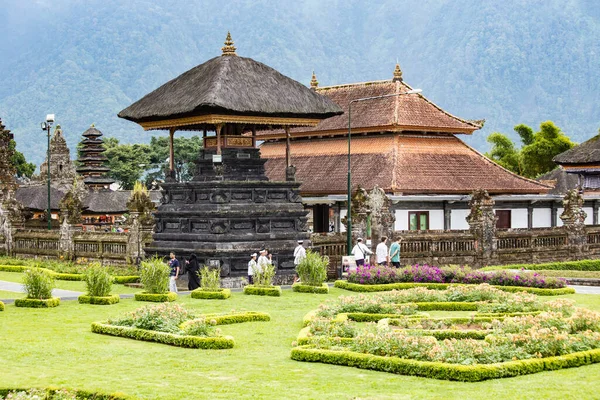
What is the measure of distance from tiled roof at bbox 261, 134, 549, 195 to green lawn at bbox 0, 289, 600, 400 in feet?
94.3

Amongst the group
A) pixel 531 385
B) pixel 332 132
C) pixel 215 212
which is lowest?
pixel 531 385

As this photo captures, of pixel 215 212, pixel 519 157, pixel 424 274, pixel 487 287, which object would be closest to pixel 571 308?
pixel 487 287

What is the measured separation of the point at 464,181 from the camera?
174 ft

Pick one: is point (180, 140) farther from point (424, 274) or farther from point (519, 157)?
point (424, 274)

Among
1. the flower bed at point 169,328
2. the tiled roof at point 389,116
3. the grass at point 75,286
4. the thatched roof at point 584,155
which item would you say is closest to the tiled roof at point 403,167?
the tiled roof at point 389,116

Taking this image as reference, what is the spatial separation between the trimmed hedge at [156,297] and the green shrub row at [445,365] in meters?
10.7

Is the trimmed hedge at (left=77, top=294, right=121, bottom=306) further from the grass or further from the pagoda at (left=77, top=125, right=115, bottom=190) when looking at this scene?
the pagoda at (left=77, top=125, right=115, bottom=190)

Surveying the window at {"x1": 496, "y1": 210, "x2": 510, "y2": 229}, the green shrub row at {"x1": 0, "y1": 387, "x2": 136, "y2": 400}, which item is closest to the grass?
the green shrub row at {"x1": 0, "y1": 387, "x2": 136, "y2": 400}

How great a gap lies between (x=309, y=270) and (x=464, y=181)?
22.7m

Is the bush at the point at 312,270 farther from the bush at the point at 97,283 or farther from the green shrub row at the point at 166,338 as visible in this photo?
the green shrub row at the point at 166,338

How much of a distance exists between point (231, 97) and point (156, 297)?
1101 centimetres

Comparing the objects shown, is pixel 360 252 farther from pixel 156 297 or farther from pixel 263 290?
pixel 156 297

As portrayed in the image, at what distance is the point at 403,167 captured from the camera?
5184 cm

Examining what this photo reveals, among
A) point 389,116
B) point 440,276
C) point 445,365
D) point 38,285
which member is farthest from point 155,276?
point 389,116
